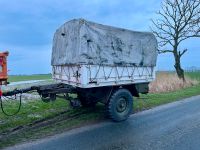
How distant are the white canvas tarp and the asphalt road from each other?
7.38 ft

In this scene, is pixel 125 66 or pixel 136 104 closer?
pixel 125 66

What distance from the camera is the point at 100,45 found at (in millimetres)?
12172

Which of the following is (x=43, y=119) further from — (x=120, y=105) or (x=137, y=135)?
(x=137, y=135)

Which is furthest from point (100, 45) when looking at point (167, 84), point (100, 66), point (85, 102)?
point (167, 84)

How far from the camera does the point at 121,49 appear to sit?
1296 centimetres

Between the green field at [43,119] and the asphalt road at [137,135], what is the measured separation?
0.59 m

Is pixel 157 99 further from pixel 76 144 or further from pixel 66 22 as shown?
pixel 76 144

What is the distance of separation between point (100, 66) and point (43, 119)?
269 cm

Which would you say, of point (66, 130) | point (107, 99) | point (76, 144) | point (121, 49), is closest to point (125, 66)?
point (121, 49)

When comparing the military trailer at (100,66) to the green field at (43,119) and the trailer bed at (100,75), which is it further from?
the green field at (43,119)

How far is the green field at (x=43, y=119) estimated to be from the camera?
1006cm

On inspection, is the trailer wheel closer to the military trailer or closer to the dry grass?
the military trailer

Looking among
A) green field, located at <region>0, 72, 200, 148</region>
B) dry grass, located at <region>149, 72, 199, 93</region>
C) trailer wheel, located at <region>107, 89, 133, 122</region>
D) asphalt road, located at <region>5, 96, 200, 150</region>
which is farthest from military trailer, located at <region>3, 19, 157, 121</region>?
dry grass, located at <region>149, 72, 199, 93</region>

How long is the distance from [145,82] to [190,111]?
83.6 inches
